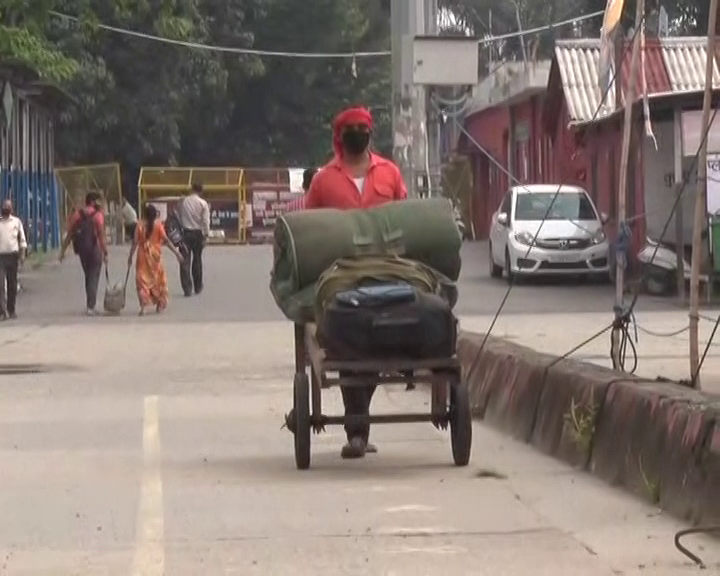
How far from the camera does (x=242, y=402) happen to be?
15086 millimetres

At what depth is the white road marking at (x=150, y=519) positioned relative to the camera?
301 inches

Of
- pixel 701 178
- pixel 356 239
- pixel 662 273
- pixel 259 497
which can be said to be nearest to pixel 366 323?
pixel 356 239

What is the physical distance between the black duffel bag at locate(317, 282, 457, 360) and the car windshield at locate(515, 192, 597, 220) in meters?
21.0

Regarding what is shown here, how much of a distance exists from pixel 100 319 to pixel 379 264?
16098 mm

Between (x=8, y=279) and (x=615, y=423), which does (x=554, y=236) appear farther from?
(x=615, y=423)

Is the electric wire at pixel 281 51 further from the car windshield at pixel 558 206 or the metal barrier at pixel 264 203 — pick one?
the car windshield at pixel 558 206

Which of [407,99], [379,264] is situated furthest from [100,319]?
[379,264]

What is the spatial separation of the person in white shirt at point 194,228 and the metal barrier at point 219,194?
19437 millimetres

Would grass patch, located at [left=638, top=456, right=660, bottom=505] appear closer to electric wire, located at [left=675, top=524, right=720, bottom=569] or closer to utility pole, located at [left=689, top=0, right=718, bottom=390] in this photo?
electric wire, located at [left=675, top=524, right=720, bottom=569]

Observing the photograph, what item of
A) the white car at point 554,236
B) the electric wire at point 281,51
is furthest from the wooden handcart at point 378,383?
the electric wire at point 281,51

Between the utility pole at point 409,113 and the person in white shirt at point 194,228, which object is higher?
the utility pole at point 409,113

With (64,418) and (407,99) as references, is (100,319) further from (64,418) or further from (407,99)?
(64,418)

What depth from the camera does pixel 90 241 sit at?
2691 centimetres

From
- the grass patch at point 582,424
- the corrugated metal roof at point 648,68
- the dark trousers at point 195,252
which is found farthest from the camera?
the corrugated metal roof at point 648,68
